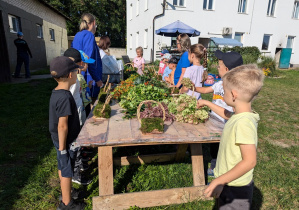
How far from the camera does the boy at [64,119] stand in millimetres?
1980

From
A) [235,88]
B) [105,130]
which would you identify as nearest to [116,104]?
[105,130]

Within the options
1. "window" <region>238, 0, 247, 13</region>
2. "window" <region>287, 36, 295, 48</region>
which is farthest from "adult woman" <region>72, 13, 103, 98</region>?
"window" <region>287, 36, 295, 48</region>

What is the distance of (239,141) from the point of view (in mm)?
1350

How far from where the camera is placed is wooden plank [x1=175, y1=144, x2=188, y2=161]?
3.10 meters

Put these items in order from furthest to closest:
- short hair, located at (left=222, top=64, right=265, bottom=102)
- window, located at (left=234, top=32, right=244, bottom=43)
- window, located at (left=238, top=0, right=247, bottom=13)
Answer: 1. window, located at (left=234, top=32, right=244, bottom=43)
2. window, located at (left=238, top=0, right=247, bottom=13)
3. short hair, located at (left=222, top=64, right=265, bottom=102)

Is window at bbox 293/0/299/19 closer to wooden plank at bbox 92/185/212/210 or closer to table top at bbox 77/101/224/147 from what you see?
table top at bbox 77/101/224/147

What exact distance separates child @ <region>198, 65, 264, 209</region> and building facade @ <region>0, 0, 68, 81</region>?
949 centimetres

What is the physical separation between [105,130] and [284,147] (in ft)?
12.1

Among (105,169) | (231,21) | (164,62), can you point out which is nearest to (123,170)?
(105,169)

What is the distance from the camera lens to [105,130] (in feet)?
6.64

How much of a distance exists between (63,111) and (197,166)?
1.70 metres

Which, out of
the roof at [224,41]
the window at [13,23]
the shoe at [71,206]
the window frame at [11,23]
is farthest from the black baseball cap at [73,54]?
the roof at [224,41]

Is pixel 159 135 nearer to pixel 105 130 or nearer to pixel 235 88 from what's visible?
pixel 105 130

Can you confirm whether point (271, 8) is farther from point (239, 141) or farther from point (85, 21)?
point (239, 141)
